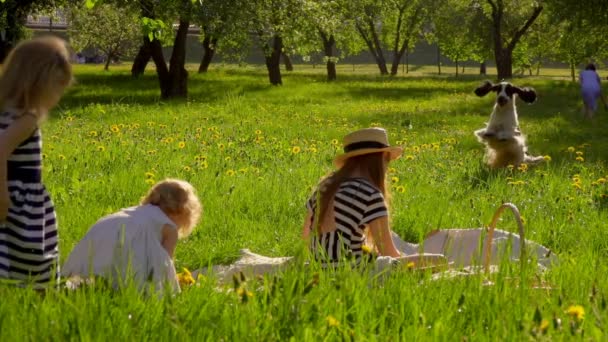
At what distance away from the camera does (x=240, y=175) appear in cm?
923

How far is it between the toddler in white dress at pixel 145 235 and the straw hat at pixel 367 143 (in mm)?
1082

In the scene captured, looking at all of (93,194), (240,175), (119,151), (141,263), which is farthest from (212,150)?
(141,263)

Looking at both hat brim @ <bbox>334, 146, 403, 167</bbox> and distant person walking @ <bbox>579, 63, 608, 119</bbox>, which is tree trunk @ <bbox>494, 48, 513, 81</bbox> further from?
hat brim @ <bbox>334, 146, 403, 167</bbox>

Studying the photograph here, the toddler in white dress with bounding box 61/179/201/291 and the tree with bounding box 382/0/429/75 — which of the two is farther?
the tree with bounding box 382/0/429/75

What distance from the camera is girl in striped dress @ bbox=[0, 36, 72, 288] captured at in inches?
174

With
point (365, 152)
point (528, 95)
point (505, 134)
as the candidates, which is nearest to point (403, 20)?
point (528, 95)

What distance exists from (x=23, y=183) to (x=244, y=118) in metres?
14.3

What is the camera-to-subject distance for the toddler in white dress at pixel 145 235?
15.1 feet

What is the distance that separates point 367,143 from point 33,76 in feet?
6.97

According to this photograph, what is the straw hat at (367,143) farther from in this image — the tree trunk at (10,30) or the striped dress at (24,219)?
the tree trunk at (10,30)

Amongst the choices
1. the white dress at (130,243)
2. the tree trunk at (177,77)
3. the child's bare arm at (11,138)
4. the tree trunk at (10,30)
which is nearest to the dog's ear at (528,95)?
the white dress at (130,243)

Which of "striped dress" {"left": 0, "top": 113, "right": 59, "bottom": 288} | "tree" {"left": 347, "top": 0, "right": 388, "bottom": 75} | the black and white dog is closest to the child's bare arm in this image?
"striped dress" {"left": 0, "top": 113, "right": 59, "bottom": 288}

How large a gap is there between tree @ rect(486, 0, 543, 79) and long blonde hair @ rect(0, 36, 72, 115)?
35401mm

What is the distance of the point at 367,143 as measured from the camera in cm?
570
